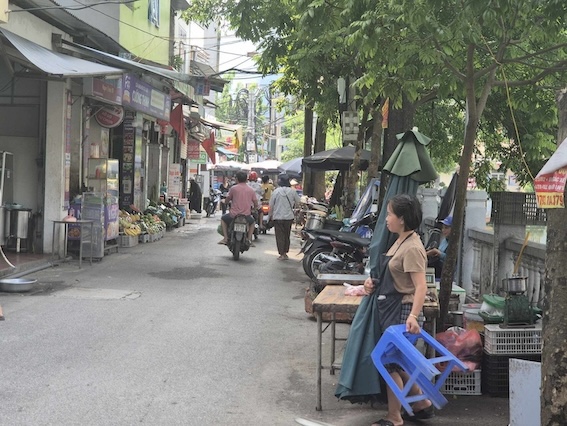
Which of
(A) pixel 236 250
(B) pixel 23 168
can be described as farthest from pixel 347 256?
(B) pixel 23 168

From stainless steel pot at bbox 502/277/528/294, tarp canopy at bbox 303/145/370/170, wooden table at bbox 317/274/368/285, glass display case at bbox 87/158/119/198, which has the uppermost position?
tarp canopy at bbox 303/145/370/170

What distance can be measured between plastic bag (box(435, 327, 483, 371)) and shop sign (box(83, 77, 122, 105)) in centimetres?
973

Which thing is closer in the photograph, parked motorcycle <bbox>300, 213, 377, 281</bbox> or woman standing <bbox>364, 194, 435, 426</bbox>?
woman standing <bbox>364, 194, 435, 426</bbox>

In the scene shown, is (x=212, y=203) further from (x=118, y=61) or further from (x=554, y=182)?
(x=554, y=182)

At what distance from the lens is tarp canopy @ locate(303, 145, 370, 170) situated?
1803 cm

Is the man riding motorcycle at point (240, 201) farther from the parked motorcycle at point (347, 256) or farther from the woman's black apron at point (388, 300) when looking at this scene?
the woman's black apron at point (388, 300)

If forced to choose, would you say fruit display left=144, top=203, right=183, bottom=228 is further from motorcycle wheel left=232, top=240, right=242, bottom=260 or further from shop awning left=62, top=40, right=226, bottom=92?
shop awning left=62, top=40, right=226, bottom=92

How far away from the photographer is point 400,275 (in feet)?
16.9

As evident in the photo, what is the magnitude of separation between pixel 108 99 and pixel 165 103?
439 cm

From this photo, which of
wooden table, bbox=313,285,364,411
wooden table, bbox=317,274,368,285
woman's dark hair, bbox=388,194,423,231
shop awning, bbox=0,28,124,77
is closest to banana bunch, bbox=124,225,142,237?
shop awning, bbox=0,28,124,77

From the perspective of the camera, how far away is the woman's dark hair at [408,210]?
5148mm

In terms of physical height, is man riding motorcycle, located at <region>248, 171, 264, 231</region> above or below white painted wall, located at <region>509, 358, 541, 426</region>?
above

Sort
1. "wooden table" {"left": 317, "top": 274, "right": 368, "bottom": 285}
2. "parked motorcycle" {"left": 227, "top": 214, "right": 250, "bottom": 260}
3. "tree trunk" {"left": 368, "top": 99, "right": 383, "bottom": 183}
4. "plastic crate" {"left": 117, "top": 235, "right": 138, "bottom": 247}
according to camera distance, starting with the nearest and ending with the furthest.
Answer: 1. "wooden table" {"left": 317, "top": 274, "right": 368, "bottom": 285}
2. "tree trunk" {"left": 368, "top": 99, "right": 383, "bottom": 183}
3. "parked motorcycle" {"left": 227, "top": 214, "right": 250, "bottom": 260}
4. "plastic crate" {"left": 117, "top": 235, "right": 138, "bottom": 247}

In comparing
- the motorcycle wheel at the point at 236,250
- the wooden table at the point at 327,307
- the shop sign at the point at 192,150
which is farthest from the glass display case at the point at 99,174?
the shop sign at the point at 192,150
